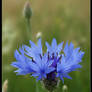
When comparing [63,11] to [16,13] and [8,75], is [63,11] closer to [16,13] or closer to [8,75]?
[16,13]

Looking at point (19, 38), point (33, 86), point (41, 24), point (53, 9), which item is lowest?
point (33, 86)

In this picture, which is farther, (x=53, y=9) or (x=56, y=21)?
(x=53, y=9)

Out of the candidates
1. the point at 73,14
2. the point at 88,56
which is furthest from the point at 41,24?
the point at 88,56

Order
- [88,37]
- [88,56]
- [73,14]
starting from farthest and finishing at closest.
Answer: [73,14], [88,37], [88,56]

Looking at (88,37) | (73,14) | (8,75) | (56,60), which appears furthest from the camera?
(73,14)

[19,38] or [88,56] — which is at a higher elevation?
[19,38]

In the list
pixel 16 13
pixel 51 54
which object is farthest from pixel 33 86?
pixel 16 13

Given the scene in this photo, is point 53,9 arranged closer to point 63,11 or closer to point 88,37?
point 63,11
